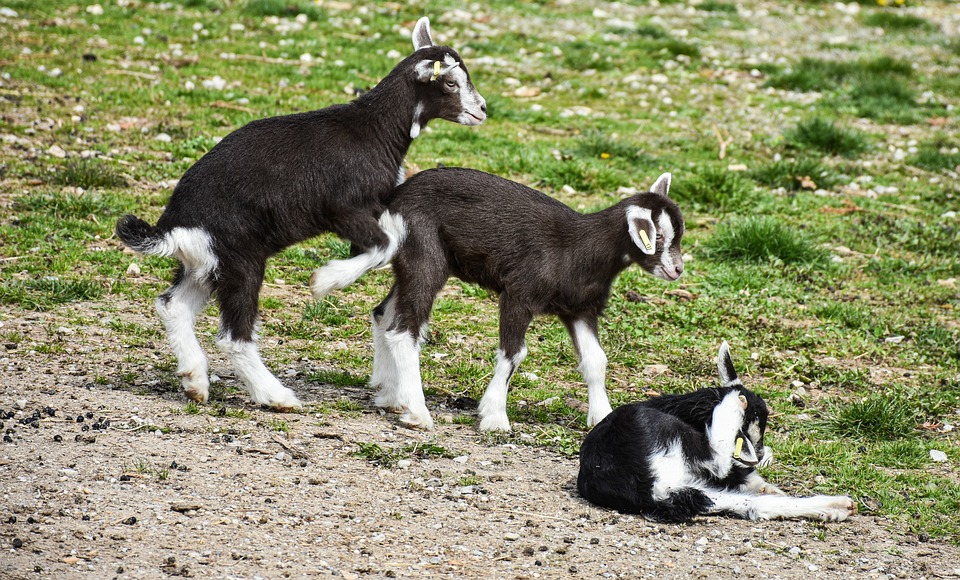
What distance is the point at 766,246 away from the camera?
955 cm

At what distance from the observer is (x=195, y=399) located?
6285 mm

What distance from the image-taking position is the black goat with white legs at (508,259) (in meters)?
6.34

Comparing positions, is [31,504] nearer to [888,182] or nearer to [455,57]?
[455,57]

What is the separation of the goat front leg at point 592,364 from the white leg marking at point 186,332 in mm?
2106

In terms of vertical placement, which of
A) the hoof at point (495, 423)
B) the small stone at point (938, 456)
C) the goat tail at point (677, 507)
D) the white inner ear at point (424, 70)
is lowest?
the small stone at point (938, 456)

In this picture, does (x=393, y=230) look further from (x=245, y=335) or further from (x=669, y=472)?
(x=669, y=472)

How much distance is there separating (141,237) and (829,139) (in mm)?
8558

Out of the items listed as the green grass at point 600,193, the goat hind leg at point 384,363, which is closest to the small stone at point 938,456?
the green grass at point 600,193

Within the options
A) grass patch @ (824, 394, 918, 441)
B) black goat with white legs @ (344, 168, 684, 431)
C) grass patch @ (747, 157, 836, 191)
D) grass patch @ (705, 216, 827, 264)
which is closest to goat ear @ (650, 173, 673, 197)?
black goat with white legs @ (344, 168, 684, 431)

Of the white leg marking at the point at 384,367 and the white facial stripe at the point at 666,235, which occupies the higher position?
the white facial stripe at the point at 666,235

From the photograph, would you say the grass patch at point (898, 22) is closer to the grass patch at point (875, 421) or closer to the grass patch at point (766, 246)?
the grass patch at point (766, 246)

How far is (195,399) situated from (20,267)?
253cm

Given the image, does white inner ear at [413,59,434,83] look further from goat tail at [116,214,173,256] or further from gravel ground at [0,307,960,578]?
gravel ground at [0,307,960,578]

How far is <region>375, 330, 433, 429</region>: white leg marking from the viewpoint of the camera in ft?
20.6
